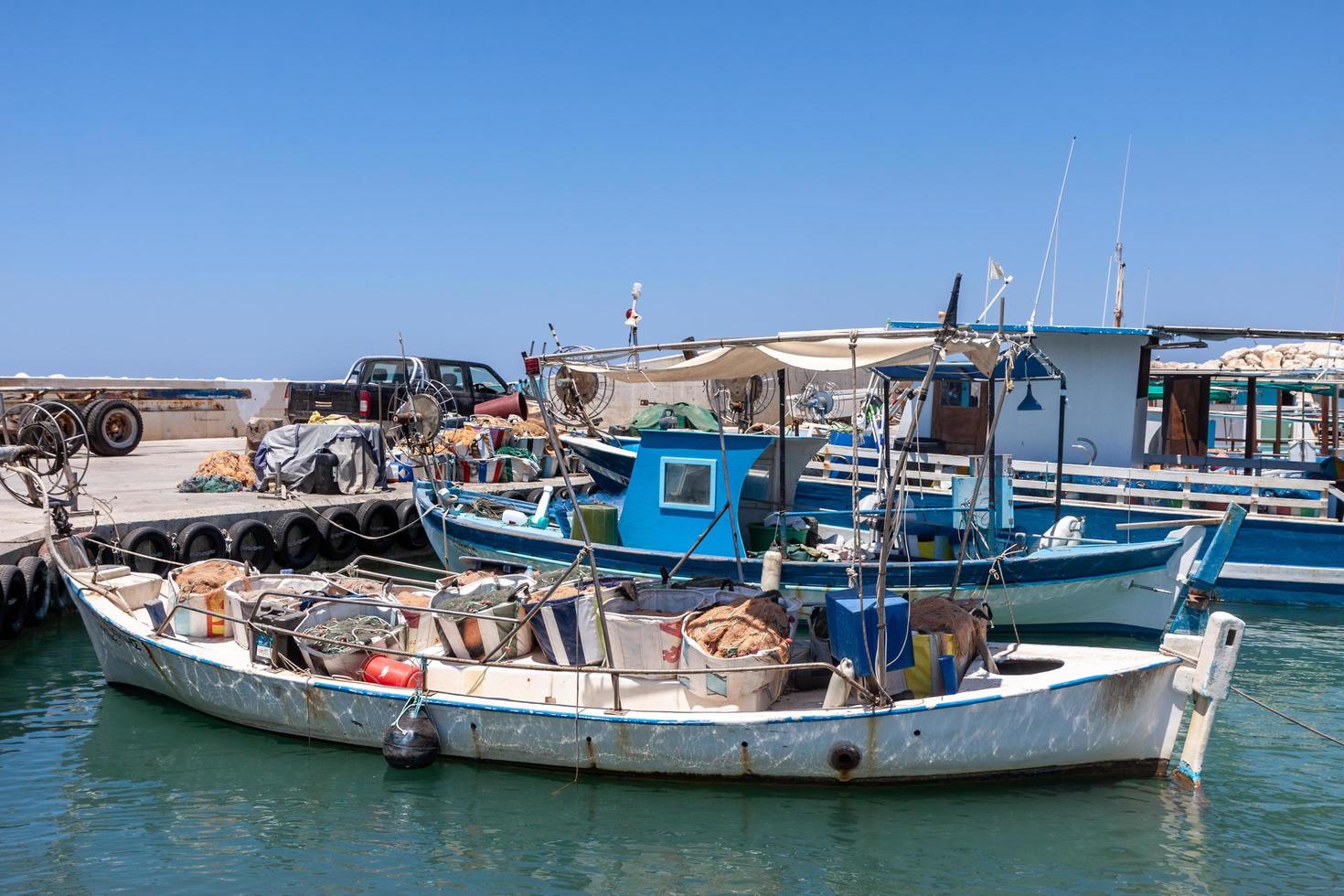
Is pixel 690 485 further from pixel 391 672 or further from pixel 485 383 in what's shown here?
pixel 485 383

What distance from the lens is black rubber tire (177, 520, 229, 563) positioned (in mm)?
15008

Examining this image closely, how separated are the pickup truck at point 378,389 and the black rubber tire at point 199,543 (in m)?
6.11

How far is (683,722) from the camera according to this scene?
809 centimetres

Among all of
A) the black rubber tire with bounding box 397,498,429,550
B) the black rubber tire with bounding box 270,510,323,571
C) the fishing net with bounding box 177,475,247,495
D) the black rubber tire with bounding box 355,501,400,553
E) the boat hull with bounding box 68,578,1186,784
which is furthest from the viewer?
the black rubber tire with bounding box 397,498,429,550

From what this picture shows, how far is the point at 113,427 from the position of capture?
2295 centimetres

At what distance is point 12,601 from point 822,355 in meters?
10.1

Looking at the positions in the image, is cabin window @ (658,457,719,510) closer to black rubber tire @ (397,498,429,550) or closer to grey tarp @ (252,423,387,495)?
black rubber tire @ (397,498,429,550)

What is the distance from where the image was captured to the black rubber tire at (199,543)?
15.0 meters

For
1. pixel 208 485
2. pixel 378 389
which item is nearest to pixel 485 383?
pixel 378 389

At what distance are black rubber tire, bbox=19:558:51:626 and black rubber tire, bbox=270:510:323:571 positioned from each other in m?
3.55

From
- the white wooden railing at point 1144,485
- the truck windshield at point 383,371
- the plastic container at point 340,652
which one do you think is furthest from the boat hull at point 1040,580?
the truck windshield at point 383,371

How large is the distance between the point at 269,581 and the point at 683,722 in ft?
15.7

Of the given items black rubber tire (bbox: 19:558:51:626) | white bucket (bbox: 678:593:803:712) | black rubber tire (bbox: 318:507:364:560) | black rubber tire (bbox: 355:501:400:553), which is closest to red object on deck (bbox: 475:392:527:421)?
black rubber tire (bbox: 355:501:400:553)

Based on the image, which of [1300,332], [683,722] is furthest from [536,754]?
[1300,332]
